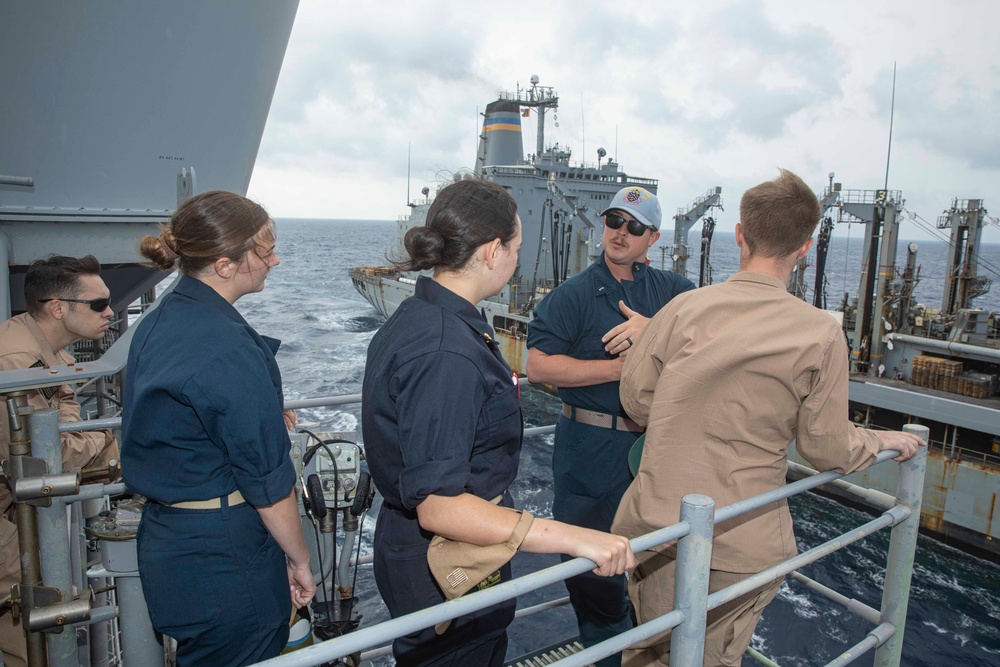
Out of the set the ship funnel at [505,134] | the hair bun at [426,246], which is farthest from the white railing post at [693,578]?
the ship funnel at [505,134]

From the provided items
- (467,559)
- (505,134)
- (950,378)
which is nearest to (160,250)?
(467,559)

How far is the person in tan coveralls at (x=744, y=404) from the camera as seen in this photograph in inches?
65.9

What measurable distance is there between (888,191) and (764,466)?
702 inches

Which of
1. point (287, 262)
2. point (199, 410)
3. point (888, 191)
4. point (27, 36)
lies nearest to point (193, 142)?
point (27, 36)

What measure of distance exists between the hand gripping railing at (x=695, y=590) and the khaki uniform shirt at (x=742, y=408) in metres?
0.11

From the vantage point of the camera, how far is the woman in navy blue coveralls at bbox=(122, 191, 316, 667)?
1.59m

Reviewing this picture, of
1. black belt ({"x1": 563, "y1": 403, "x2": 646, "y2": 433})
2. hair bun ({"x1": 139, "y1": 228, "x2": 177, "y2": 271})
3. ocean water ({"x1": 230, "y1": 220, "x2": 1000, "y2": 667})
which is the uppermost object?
hair bun ({"x1": 139, "y1": 228, "x2": 177, "y2": 271})

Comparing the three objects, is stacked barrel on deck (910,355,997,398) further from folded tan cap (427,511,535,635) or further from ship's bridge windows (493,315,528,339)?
folded tan cap (427,511,535,635)

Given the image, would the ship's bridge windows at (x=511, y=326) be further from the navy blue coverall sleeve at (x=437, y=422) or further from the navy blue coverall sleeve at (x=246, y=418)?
the navy blue coverall sleeve at (x=437, y=422)

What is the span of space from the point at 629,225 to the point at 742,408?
1.31m

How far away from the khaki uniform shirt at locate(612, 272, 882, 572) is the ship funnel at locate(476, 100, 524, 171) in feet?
96.7

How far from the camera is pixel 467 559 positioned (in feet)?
4.47

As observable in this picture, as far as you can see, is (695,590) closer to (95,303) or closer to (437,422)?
(437,422)

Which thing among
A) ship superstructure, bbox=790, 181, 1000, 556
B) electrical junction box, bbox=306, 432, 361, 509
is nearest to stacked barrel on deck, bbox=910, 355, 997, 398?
ship superstructure, bbox=790, 181, 1000, 556
